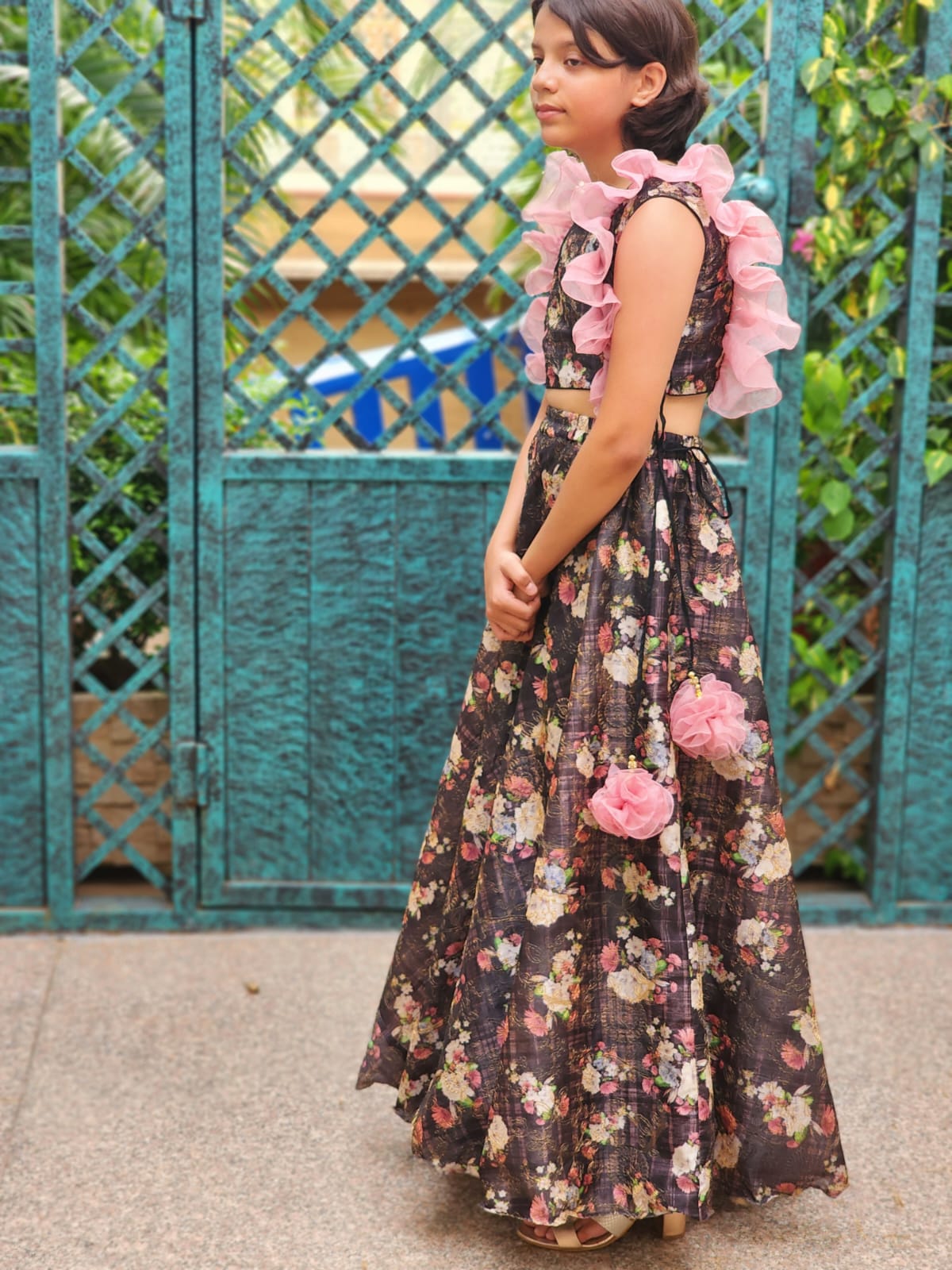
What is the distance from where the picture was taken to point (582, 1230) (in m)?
2.03

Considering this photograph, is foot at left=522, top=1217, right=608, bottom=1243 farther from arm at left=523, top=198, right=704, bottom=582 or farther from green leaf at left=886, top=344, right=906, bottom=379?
green leaf at left=886, top=344, right=906, bottom=379

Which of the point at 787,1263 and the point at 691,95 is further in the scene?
the point at 787,1263

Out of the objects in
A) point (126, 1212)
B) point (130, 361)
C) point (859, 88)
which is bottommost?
point (126, 1212)

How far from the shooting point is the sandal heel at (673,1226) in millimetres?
2080

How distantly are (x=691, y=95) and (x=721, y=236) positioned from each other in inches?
7.9

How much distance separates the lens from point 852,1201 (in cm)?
219

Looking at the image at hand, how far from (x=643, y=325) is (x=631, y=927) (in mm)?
845

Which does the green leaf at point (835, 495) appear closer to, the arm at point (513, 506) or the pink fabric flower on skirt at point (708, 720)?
the arm at point (513, 506)

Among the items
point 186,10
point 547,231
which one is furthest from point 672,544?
point 186,10

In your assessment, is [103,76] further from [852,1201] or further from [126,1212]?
[852,1201]

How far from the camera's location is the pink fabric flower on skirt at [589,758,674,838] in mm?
1857

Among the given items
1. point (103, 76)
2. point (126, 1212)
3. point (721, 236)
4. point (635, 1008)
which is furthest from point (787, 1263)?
point (103, 76)

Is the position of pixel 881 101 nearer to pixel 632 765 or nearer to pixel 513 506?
pixel 513 506

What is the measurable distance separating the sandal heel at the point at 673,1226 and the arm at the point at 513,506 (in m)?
1.05
